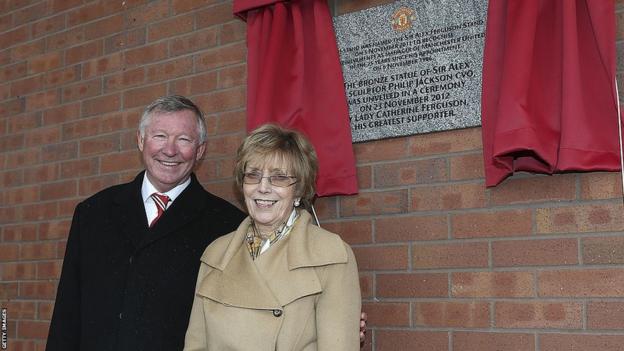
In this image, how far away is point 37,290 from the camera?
3.88 m

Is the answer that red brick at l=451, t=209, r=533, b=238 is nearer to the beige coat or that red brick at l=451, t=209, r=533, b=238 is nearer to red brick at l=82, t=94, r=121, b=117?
the beige coat

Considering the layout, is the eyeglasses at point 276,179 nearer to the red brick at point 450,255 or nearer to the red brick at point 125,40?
the red brick at point 450,255

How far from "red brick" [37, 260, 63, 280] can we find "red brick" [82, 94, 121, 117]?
0.73m

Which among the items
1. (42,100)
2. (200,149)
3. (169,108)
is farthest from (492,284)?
(42,100)

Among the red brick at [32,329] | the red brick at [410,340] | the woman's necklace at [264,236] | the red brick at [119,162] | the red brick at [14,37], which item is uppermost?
the red brick at [14,37]

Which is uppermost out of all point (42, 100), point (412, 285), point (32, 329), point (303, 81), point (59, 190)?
point (42, 100)

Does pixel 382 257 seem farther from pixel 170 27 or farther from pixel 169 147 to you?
pixel 170 27

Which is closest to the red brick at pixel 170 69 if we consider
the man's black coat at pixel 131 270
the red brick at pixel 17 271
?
the man's black coat at pixel 131 270

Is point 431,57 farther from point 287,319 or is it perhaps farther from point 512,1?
point 287,319

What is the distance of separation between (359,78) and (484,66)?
523 mm

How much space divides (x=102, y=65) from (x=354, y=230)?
1646 mm

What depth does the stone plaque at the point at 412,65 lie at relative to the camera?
8.81 ft

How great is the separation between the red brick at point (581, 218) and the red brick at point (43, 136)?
8.08 ft

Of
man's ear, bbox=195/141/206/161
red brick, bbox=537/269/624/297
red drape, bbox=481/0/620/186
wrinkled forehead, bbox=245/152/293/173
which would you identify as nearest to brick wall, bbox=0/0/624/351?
red brick, bbox=537/269/624/297
